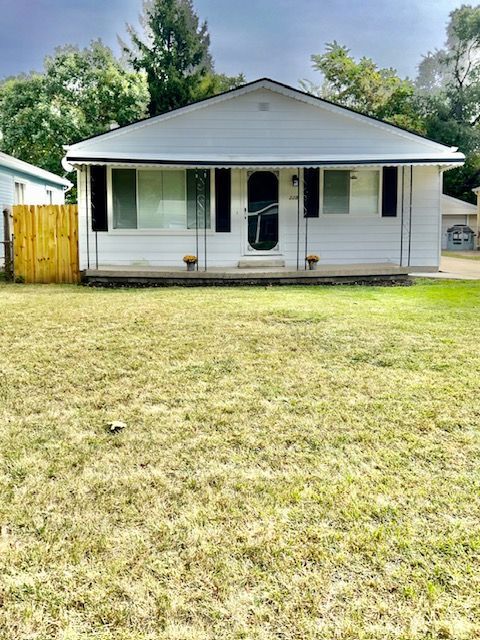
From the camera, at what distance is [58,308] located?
Result: 24.2ft

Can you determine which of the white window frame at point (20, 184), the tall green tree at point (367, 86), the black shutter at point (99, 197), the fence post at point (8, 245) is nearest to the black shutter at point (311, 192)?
the black shutter at point (99, 197)

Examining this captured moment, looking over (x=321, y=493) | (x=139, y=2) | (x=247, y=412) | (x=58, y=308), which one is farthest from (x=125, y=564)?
(x=139, y=2)

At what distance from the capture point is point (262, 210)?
40.0 feet

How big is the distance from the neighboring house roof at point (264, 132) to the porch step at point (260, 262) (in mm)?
2212

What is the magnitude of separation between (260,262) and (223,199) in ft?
5.26

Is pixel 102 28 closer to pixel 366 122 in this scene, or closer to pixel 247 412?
pixel 366 122

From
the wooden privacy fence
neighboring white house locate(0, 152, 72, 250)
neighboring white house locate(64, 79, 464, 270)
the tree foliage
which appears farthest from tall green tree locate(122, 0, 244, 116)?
the wooden privacy fence

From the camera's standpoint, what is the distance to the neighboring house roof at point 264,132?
11.8 meters

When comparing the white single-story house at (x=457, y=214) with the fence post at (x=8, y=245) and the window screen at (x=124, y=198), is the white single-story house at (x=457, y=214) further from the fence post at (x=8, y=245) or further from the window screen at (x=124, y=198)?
the fence post at (x=8, y=245)

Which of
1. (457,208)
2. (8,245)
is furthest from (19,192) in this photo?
(457,208)

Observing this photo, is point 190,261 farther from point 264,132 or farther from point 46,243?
point 264,132

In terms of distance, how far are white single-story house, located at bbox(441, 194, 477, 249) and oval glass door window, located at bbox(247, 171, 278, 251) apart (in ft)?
68.0

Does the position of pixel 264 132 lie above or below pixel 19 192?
above

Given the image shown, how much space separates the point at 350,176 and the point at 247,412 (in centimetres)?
963
